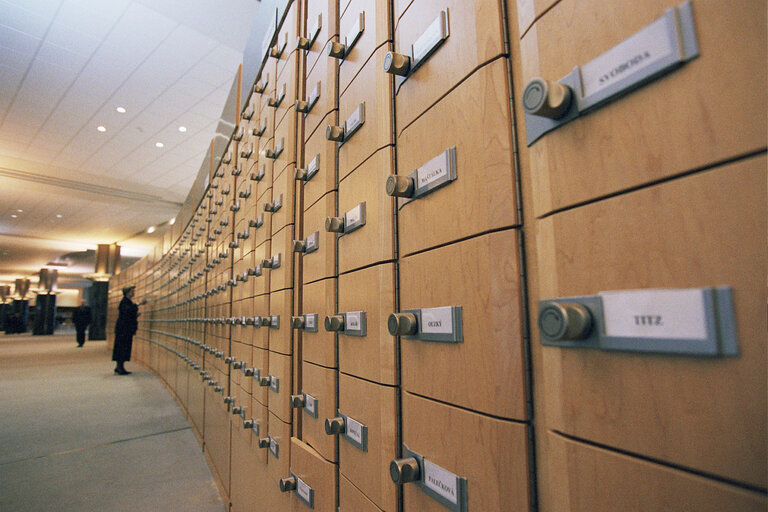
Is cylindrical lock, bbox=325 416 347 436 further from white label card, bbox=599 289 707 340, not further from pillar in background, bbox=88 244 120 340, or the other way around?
pillar in background, bbox=88 244 120 340

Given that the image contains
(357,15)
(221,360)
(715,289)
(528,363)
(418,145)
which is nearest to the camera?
(715,289)

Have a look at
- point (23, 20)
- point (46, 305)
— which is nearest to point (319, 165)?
point (23, 20)

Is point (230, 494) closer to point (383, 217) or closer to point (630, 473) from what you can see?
point (383, 217)

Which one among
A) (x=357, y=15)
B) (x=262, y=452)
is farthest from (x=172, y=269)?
(x=357, y=15)

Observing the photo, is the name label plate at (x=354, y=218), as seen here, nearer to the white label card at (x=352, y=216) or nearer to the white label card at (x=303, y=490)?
the white label card at (x=352, y=216)

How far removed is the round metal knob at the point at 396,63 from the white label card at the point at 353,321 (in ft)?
2.03

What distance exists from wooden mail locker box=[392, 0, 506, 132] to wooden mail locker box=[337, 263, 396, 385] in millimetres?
380

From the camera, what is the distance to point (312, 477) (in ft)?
4.59

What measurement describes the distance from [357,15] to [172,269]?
248 inches

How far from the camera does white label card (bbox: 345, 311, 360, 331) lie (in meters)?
1.13

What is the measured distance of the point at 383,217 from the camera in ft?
3.27

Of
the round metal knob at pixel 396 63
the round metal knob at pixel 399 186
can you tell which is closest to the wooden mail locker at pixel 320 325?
the round metal knob at pixel 399 186

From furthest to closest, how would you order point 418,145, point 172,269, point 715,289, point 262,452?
point 172,269
point 262,452
point 418,145
point 715,289

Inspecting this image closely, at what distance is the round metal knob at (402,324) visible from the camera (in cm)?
82
